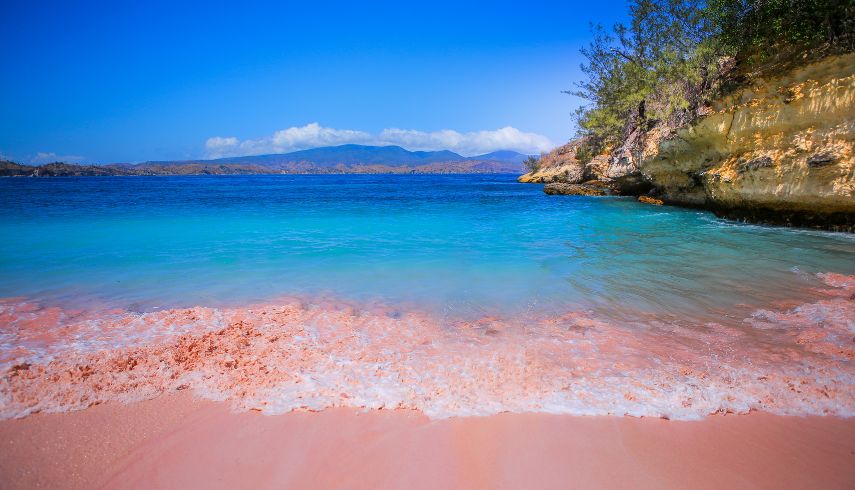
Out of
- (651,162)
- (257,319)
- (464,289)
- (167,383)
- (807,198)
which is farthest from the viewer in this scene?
(651,162)

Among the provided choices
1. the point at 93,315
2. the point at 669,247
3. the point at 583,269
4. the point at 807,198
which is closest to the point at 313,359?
the point at 93,315

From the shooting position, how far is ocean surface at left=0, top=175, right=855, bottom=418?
12.5 feet

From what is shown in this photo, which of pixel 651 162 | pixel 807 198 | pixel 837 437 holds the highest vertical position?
pixel 651 162

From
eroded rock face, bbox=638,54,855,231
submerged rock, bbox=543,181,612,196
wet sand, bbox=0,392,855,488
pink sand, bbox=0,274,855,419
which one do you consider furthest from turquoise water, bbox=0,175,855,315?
submerged rock, bbox=543,181,612,196

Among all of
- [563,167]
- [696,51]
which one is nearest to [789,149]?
[696,51]

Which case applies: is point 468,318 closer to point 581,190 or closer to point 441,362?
point 441,362

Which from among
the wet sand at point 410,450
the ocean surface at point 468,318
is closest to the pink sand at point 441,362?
the ocean surface at point 468,318

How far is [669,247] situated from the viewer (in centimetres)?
1152

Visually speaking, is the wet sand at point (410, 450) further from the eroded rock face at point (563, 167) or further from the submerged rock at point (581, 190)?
the eroded rock face at point (563, 167)

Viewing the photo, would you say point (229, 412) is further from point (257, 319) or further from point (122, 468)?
point (257, 319)

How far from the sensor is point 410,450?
3092 millimetres

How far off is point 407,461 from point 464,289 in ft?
16.0

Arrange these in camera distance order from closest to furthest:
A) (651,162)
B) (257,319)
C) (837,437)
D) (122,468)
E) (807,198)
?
(122,468)
(837,437)
(257,319)
(807,198)
(651,162)

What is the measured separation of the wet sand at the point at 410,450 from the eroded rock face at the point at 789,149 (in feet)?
43.9
